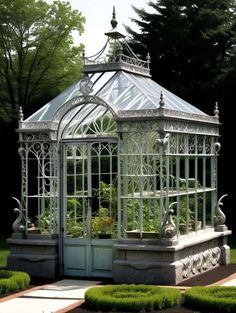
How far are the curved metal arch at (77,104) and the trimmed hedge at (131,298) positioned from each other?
4.00m

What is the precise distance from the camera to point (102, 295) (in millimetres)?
11359

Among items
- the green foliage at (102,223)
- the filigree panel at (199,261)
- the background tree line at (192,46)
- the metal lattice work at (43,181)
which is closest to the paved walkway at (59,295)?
the filigree panel at (199,261)

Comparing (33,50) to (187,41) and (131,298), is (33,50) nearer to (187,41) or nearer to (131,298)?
(187,41)

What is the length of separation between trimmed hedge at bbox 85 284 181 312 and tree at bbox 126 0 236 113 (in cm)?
1698

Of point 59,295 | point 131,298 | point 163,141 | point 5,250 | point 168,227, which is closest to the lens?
point 131,298

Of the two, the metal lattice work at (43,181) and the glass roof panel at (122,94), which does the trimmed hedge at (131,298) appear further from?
the glass roof panel at (122,94)

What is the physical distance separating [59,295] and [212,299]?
3135 mm

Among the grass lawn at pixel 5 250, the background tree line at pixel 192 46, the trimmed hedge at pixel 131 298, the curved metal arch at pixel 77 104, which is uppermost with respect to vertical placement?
the background tree line at pixel 192 46

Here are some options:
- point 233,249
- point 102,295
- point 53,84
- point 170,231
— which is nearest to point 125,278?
point 170,231

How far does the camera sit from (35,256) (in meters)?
14.8

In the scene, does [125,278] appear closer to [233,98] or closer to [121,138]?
[121,138]

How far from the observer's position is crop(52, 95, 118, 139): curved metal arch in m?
14.4

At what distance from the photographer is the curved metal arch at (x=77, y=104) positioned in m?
14.4

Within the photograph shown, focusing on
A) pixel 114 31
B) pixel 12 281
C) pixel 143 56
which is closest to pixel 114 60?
pixel 114 31
